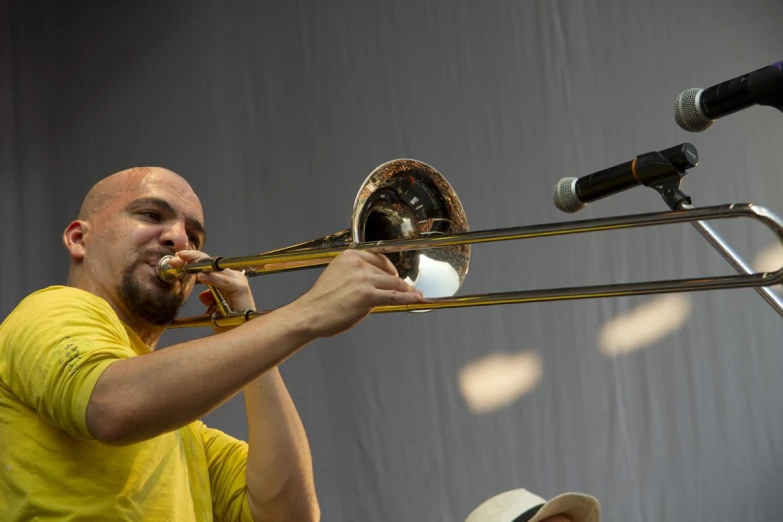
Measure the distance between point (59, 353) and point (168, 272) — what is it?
1.70 feet

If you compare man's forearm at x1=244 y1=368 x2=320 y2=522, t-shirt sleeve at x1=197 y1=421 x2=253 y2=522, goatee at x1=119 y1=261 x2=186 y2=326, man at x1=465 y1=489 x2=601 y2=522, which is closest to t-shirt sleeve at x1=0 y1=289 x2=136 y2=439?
goatee at x1=119 y1=261 x2=186 y2=326

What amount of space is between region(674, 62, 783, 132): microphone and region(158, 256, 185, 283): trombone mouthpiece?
1230 millimetres

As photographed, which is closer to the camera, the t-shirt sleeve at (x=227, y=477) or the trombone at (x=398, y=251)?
the trombone at (x=398, y=251)

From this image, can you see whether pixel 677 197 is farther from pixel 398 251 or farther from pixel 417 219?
pixel 417 219

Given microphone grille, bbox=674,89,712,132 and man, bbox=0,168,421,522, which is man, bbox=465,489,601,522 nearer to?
man, bbox=0,168,421,522

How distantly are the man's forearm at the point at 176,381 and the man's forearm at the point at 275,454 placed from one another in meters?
0.68

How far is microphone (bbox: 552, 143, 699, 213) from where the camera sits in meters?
1.86

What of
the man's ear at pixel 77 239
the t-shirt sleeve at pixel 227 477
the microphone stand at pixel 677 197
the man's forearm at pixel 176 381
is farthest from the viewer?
the t-shirt sleeve at pixel 227 477

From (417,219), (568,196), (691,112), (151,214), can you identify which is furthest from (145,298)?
(691,112)

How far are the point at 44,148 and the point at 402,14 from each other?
167 centimetres

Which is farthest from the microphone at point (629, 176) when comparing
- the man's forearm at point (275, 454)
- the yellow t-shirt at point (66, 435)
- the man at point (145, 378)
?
the yellow t-shirt at point (66, 435)

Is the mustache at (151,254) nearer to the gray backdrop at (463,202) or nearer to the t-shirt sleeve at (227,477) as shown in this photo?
the t-shirt sleeve at (227,477)

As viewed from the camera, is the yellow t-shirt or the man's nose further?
the man's nose

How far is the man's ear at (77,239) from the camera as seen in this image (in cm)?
235
